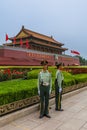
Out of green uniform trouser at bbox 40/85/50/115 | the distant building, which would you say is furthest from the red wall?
green uniform trouser at bbox 40/85/50/115

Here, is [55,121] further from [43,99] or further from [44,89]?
[44,89]

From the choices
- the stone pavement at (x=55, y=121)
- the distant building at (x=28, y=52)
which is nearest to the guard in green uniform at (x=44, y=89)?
the stone pavement at (x=55, y=121)

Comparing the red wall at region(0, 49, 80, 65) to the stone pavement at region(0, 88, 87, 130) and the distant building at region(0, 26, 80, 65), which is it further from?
the stone pavement at region(0, 88, 87, 130)

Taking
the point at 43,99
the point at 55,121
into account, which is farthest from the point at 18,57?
the point at 55,121

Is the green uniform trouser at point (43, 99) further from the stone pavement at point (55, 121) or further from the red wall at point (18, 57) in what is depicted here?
the red wall at point (18, 57)

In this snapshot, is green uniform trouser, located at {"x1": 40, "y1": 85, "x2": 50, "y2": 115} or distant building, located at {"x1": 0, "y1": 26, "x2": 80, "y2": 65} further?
distant building, located at {"x1": 0, "y1": 26, "x2": 80, "y2": 65}

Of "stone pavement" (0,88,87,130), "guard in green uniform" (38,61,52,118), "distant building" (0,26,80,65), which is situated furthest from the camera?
"distant building" (0,26,80,65)

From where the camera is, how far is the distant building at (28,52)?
21.5 m

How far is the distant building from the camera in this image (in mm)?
21547

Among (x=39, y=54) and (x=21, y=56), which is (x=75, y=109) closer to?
(x=21, y=56)

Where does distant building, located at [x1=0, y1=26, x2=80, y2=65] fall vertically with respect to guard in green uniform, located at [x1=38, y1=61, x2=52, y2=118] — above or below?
above

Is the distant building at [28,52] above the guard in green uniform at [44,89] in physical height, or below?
above

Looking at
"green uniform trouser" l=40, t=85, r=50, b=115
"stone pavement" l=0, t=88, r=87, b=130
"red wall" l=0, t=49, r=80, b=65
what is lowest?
"stone pavement" l=0, t=88, r=87, b=130

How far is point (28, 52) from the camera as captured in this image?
984 inches
